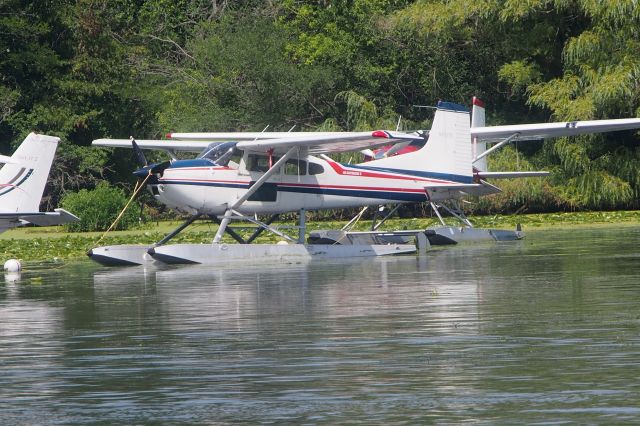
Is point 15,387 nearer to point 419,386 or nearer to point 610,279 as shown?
point 419,386

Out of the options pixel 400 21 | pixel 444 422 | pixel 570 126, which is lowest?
pixel 444 422

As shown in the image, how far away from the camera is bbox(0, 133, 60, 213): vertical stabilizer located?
20.2m

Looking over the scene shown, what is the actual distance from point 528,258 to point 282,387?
34.2 ft

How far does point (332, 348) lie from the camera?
29.5 ft

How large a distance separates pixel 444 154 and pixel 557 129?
3076 mm

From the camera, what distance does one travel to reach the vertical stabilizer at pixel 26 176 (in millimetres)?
20203

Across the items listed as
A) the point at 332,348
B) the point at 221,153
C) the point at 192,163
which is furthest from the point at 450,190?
the point at 332,348

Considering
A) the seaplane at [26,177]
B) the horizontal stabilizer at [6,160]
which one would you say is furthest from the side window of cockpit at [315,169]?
the horizontal stabilizer at [6,160]

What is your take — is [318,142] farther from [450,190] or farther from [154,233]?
[154,233]

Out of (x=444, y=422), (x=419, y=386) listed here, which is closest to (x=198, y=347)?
(x=419, y=386)

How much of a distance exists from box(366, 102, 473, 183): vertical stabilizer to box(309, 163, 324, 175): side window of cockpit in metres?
0.85

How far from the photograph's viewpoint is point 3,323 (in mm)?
11391

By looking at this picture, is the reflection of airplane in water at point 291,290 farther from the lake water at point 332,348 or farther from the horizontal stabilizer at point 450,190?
the horizontal stabilizer at point 450,190

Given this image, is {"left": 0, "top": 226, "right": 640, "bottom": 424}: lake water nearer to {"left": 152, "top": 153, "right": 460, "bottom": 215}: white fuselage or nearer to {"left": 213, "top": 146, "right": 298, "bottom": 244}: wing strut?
{"left": 152, "top": 153, "right": 460, "bottom": 215}: white fuselage
